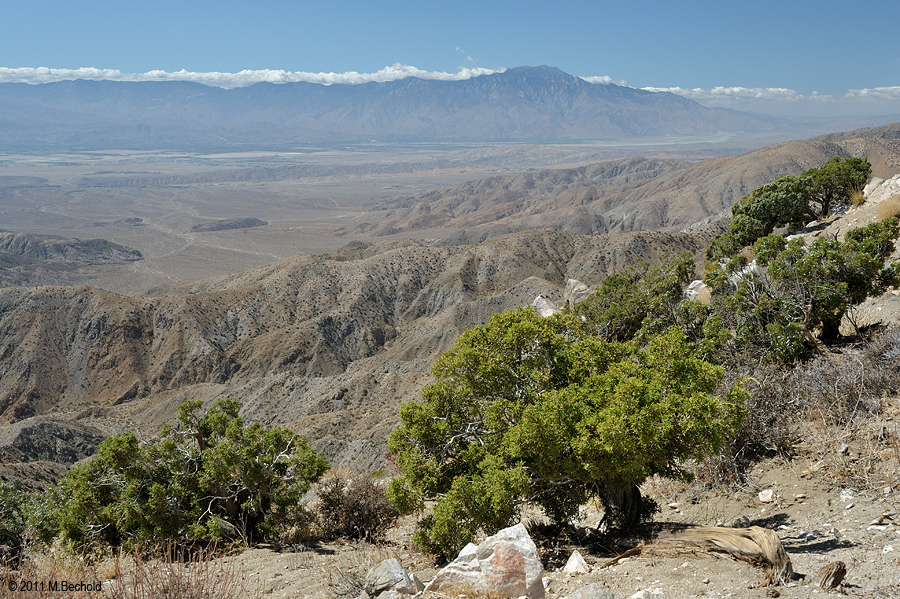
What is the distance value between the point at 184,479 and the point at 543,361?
8.17m

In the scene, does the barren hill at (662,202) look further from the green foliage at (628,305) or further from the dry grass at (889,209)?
the green foliage at (628,305)

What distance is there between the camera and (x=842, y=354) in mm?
12766

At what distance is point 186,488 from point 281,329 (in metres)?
49.5

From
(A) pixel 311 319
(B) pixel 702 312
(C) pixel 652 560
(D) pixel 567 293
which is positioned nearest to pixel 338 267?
(A) pixel 311 319

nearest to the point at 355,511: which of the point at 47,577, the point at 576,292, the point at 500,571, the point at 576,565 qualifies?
the point at 576,565

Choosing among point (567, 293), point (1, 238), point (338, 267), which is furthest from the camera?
point (1, 238)

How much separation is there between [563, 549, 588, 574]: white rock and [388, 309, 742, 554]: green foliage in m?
0.90

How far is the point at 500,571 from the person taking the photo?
25.2ft

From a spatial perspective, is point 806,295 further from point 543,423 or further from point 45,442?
point 45,442

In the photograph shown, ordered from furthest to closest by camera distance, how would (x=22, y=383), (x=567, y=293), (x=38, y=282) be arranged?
(x=38, y=282)
(x=22, y=383)
(x=567, y=293)

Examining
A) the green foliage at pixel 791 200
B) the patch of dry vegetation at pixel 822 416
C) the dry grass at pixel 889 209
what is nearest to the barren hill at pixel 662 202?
the green foliage at pixel 791 200

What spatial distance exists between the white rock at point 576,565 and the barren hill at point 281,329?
103 ft

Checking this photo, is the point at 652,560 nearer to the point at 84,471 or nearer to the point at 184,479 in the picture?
the point at 184,479

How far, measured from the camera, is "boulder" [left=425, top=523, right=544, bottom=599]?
7590mm
